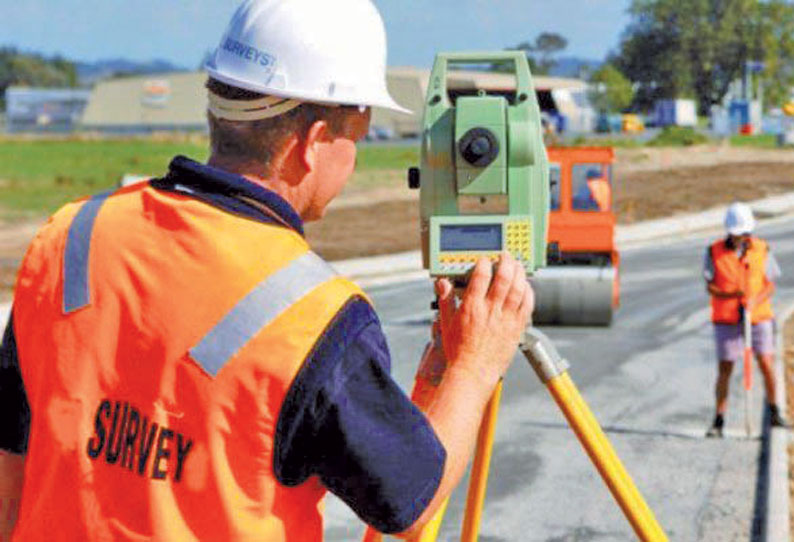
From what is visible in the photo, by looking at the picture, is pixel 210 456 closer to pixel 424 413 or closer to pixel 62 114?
pixel 424 413

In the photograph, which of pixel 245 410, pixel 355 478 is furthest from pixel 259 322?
pixel 355 478

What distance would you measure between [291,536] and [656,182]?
1979 inches

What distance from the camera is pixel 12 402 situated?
2.76m

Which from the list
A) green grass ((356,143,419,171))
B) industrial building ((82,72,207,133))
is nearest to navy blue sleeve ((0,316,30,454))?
green grass ((356,143,419,171))

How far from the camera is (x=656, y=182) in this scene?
5175 centimetres

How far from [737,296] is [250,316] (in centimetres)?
1037

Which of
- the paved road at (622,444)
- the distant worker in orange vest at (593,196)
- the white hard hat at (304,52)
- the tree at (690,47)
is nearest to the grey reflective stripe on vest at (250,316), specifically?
the white hard hat at (304,52)

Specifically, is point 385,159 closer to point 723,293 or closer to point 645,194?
point 645,194

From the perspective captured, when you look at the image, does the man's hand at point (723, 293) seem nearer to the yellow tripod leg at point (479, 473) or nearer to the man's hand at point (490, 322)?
the yellow tripod leg at point (479, 473)

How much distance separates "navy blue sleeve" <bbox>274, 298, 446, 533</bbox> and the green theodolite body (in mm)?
1062

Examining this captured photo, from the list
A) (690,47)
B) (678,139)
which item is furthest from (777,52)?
(678,139)

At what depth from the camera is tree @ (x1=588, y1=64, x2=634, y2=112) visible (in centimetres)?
12825

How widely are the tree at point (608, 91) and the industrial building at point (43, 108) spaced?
5202 centimetres

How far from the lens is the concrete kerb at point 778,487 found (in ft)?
29.6
